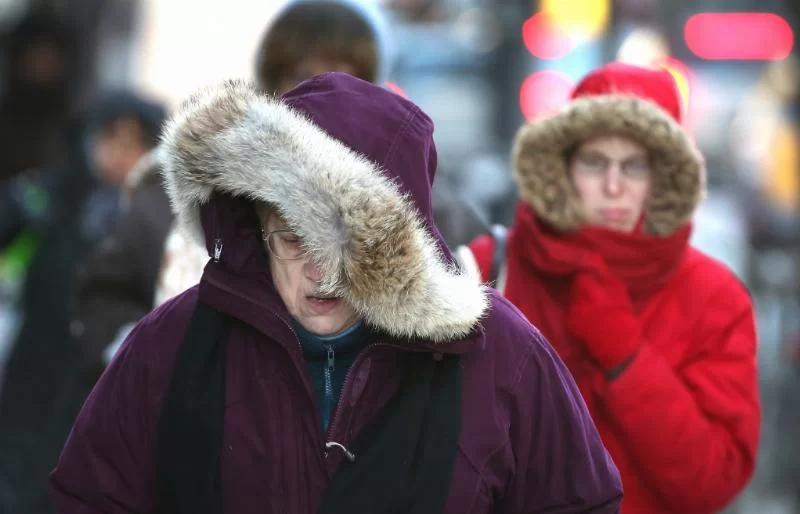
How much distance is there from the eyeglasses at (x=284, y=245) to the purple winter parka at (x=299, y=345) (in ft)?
0.22

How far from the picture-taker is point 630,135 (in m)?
4.42

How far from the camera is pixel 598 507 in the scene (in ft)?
10.4

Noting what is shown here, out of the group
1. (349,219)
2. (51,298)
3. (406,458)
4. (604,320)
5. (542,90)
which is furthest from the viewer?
(542,90)

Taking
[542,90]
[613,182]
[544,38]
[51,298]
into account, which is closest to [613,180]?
[613,182]

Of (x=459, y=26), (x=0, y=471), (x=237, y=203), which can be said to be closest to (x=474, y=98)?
(x=459, y=26)

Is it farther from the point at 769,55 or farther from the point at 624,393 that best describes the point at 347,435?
the point at 769,55

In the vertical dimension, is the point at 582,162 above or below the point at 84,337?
above

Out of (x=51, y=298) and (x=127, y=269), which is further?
(x=51, y=298)

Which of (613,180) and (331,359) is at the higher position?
(613,180)

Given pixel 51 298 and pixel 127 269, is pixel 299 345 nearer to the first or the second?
pixel 127 269

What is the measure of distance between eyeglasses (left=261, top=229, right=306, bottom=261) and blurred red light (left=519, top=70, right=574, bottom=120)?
13328 mm

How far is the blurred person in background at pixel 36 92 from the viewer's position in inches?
357

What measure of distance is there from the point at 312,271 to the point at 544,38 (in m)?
12.7

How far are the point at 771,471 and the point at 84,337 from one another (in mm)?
6242
